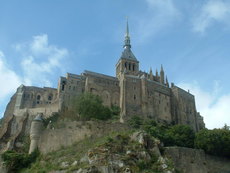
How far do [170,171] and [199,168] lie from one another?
7139 mm

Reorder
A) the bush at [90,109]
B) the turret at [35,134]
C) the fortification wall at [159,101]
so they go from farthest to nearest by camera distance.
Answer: the fortification wall at [159,101] → the bush at [90,109] → the turret at [35,134]

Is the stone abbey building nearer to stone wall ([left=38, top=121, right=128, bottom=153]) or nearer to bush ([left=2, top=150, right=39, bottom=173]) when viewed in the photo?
stone wall ([left=38, top=121, right=128, bottom=153])

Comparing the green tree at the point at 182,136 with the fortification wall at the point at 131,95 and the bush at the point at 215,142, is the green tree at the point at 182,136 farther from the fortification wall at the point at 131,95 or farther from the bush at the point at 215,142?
the fortification wall at the point at 131,95

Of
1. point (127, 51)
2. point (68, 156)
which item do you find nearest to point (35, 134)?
point (68, 156)

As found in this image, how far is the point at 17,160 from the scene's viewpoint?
39.6 meters

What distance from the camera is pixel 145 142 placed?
36219 mm

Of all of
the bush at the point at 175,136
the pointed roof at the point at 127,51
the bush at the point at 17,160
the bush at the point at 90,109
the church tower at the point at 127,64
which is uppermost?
the pointed roof at the point at 127,51

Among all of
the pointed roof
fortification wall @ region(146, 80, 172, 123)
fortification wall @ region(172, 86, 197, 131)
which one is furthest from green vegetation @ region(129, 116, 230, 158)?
the pointed roof

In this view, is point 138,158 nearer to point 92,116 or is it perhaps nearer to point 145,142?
point 145,142

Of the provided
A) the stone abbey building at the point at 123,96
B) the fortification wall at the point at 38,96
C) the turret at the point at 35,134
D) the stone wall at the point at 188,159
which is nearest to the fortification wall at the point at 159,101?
the stone abbey building at the point at 123,96

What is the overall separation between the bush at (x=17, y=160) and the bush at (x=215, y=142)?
25168 mm

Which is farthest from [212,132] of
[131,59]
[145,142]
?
[131,59]

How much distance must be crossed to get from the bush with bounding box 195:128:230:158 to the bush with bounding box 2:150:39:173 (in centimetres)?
2517

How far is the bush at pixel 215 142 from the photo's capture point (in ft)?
155
